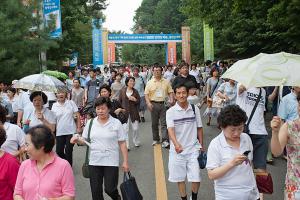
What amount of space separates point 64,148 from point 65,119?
512 millimetres

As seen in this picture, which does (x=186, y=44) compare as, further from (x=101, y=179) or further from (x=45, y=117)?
(x=101, y=179)

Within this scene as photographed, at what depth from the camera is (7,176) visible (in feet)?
12.6

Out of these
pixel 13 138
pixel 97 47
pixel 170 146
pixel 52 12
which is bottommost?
pixel 170 146

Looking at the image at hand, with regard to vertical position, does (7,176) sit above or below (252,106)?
below

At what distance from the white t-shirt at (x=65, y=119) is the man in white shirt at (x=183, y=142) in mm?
2399

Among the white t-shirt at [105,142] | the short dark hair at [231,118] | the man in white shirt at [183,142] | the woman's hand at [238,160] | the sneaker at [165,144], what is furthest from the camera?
the sneaker at [165,144]

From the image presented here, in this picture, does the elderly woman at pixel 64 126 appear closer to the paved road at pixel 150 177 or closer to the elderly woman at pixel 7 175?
the paved road at pixel 150 177

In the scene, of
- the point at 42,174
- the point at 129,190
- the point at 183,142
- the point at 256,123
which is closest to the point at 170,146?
the point at 183,142

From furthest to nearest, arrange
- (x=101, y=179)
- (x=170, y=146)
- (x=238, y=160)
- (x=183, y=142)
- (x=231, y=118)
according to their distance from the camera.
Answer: (x=170, y=146), (x=183, y=142), (x=101, y=179), (x=231, y=118), (x=238, y=160)

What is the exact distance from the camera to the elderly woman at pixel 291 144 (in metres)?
3.82

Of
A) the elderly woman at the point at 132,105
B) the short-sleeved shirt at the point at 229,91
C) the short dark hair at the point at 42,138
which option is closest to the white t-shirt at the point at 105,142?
the short dark hair at the point at 42,138

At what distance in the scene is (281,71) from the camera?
4375mm

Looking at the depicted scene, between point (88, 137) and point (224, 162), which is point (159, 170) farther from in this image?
point (224, 162)

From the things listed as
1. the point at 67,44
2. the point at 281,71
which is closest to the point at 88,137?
the point at 281,71
